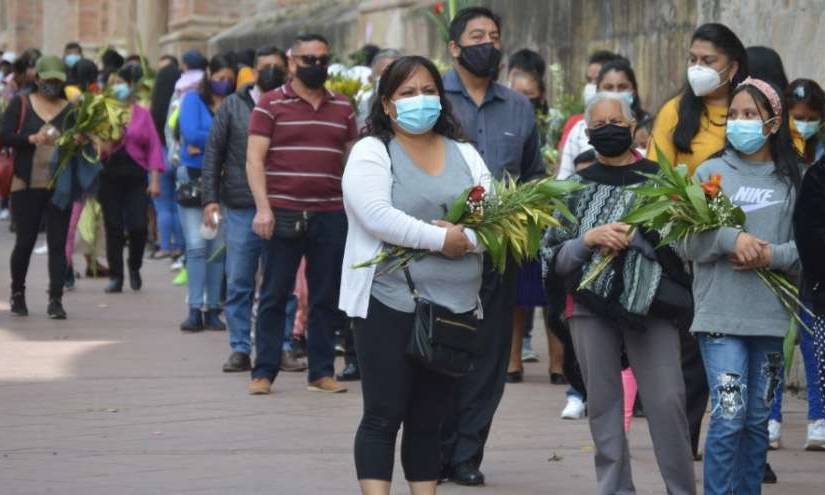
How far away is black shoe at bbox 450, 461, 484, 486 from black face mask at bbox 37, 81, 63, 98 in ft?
25.5

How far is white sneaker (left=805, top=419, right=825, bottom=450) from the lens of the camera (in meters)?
9.27

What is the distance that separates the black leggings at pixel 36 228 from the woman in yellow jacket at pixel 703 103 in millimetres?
7664

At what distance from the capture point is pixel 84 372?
39.7ft

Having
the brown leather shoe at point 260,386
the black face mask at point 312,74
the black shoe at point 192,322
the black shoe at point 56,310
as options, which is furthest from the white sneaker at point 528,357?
the black shoe at point 56,310

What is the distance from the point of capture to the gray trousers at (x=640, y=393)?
7.16 m

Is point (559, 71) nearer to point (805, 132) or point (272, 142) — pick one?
point (272, 142)

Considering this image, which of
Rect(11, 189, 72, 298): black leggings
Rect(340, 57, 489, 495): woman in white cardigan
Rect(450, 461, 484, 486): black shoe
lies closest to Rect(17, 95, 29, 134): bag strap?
Rect(11, 189, 72, 298): black leggings

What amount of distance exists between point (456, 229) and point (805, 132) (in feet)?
8.66

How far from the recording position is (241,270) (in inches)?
466

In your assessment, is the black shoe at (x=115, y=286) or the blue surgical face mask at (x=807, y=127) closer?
the blue surgical face mask at (x=807, y=127)

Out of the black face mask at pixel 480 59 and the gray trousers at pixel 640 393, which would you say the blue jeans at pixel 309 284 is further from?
the gray trousers at pixel 640 393

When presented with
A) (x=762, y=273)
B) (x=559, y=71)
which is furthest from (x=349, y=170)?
(x=559, y=71)

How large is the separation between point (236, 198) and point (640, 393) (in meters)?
5.04

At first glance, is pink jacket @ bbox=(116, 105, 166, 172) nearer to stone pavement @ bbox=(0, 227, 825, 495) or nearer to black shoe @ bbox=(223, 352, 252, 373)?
stone pavement @ bbox=(0, 227, 825, 495)
